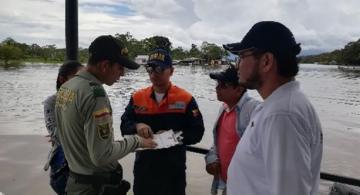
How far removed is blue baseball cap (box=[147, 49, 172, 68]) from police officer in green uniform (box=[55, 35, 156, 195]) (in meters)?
0.68

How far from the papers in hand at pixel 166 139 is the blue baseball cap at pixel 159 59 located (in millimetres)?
625

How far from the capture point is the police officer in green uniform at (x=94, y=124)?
2469mm

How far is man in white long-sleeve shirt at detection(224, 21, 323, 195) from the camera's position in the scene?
164cm

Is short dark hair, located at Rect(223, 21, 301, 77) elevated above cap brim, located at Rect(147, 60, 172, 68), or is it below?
above

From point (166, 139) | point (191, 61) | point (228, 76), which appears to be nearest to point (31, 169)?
point (166, 139)

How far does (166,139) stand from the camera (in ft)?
10.3

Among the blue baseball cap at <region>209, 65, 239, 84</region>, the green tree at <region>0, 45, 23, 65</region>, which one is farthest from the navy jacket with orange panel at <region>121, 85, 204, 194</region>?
the green tree at <region>0, 45, 23, 65</region>

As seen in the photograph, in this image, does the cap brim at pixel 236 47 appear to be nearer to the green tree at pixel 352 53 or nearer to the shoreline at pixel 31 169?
the shoreline at pixel 31 169

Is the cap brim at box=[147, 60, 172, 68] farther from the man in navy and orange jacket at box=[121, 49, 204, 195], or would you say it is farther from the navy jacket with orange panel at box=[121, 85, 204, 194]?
the navy jacket with orange panel at box=[121, 85, 204, 194]

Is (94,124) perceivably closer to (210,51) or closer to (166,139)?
(166,139)

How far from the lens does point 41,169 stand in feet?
26.7

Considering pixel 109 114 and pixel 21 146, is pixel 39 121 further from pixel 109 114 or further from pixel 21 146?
pixel 109 114

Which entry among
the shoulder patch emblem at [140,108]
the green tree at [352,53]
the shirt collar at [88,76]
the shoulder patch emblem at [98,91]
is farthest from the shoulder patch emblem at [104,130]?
the green tree at [352,53]

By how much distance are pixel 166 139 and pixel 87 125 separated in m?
0.84
